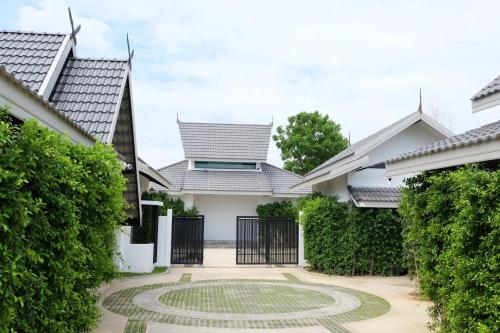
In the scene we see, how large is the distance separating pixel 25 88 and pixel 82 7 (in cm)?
654

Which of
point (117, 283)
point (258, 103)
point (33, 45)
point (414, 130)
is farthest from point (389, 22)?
point (258, 103)

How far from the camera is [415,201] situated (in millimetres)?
7426

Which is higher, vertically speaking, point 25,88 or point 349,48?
point 349,48

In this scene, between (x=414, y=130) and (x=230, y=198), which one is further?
(x=230, y=198)

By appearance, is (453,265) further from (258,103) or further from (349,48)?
(258,103)

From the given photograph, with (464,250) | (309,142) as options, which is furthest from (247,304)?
(309,142)

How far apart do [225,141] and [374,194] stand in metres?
17.0

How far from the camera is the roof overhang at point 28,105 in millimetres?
4664

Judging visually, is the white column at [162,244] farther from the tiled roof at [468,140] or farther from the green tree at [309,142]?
the green tree at [309,142]

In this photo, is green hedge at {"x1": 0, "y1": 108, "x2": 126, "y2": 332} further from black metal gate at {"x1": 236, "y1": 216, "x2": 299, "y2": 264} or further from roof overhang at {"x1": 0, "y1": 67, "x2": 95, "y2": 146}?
black metal gate at {"x1": 236, "y1": 216, "x2": 299, "y2": 264}

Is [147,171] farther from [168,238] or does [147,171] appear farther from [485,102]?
[485,102]

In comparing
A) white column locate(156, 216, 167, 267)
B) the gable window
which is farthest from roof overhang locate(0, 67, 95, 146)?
the gable window

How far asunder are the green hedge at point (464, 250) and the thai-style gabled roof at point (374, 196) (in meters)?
8.62

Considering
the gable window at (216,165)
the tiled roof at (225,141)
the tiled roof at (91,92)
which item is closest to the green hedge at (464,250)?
the tiled roof at (91,92)
